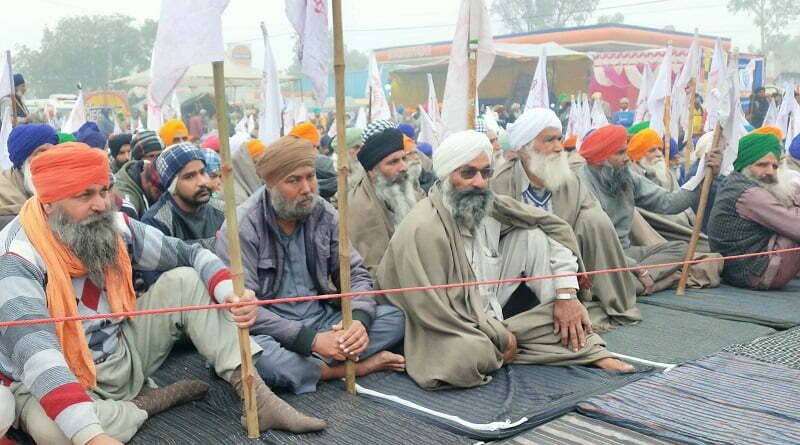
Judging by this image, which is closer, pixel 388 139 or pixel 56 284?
pixel 56 284

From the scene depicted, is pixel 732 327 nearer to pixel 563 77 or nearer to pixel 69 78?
pixel 563 77

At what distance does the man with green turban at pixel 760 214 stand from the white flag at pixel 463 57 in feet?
6.47

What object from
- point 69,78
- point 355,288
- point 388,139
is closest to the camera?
point 355,288

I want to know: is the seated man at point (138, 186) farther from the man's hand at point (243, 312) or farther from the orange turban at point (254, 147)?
the man's hand at point (243, 312)

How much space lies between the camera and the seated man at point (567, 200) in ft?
15.1

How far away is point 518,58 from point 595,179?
64.7 feet

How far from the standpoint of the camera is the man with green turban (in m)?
5.15

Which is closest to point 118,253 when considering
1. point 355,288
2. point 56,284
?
point 56,284

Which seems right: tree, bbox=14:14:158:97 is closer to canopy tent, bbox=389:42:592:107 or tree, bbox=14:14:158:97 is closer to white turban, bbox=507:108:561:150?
canopy tent, bbox=389:42:592:107

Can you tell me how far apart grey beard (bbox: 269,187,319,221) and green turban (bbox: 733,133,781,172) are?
3.31 m

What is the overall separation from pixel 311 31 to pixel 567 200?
7.44 ft

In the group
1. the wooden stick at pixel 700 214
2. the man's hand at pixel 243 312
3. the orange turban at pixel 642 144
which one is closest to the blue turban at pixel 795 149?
the orange turban at pixel 642 144

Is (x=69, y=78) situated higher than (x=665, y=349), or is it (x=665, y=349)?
(x=69, y=78)

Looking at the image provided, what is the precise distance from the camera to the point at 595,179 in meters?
5.54
